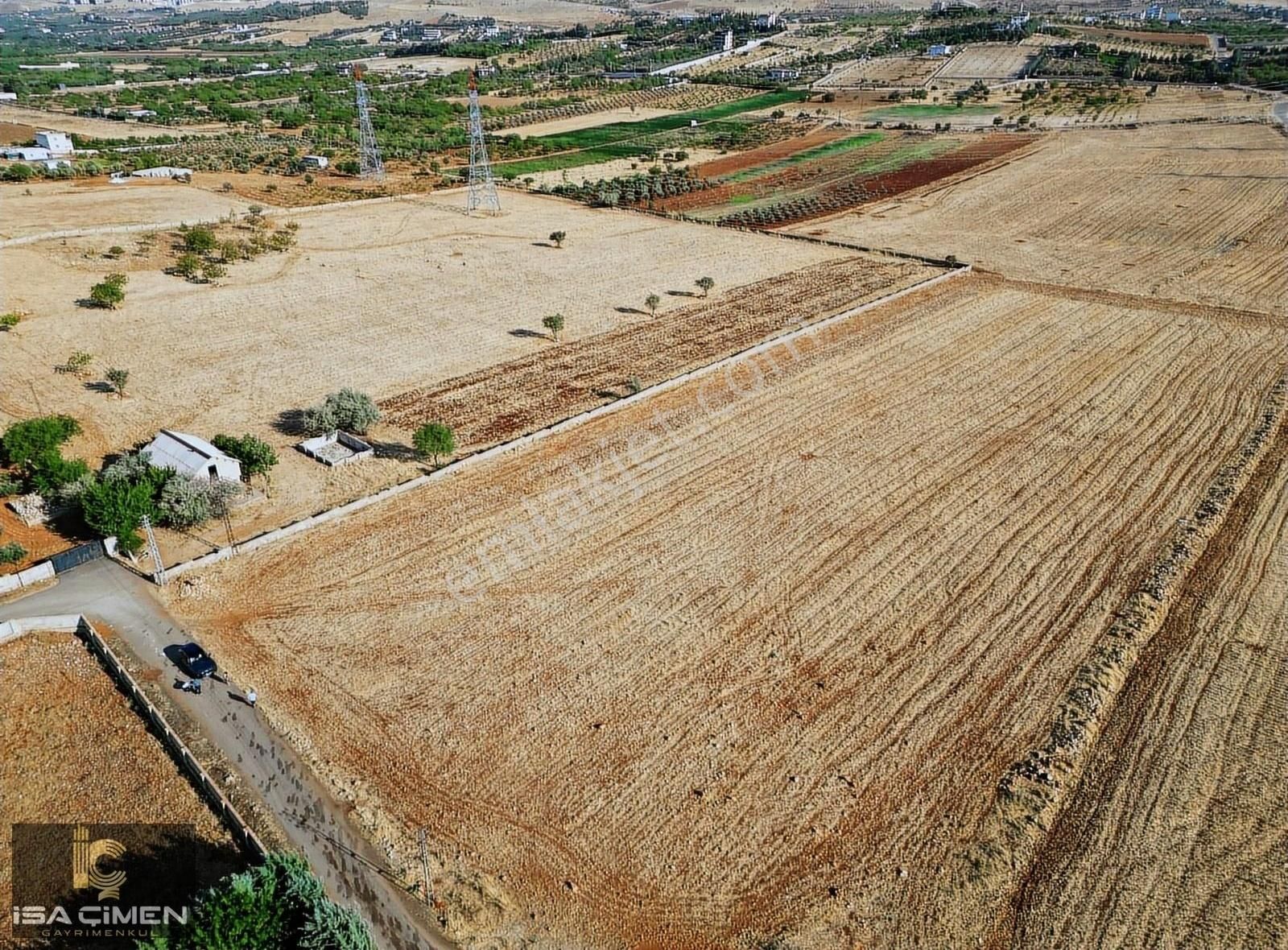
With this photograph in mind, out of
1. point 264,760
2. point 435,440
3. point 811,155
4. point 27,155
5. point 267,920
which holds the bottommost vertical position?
point 264,760

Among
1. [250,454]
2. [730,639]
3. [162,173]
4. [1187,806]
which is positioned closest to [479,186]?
[162,173]

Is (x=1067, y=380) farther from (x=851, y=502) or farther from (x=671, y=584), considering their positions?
(x=671, y=584)

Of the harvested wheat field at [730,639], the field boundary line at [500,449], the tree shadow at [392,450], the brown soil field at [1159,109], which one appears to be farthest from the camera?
the brown soil field at [1159,109]

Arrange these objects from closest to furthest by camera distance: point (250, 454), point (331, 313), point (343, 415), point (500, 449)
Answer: point (250, 454)
point (500, 449)
point (343, 415)
point (331, 313)

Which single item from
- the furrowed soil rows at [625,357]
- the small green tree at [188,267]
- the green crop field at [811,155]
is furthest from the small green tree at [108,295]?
the green crop field at [811,155]

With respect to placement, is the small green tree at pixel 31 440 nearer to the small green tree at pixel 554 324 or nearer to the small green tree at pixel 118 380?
the small green tree at pixel 118 380

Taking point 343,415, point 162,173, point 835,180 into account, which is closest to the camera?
point 343,415

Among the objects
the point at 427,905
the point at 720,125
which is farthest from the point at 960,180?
the point at 427,905

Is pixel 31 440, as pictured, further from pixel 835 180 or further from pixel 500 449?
pixel 835 180
